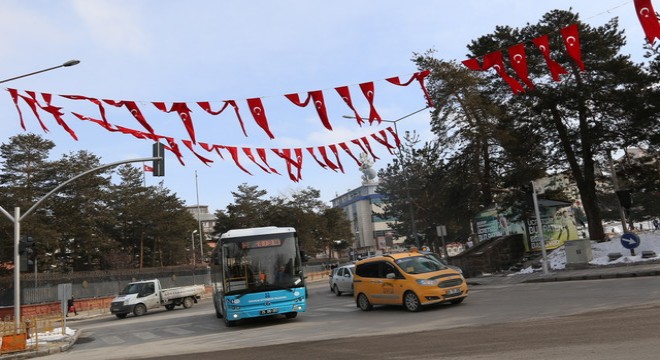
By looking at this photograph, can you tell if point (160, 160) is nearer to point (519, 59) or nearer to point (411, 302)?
point (411, 302)

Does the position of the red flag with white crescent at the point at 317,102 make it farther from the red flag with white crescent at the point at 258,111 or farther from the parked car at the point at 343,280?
the parked car at the point at 343,280

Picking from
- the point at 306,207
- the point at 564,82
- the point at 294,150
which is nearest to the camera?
the point at 294,150

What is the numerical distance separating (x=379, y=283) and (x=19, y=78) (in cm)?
1252

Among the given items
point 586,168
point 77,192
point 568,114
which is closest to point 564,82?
point 568,114

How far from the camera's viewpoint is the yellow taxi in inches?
582

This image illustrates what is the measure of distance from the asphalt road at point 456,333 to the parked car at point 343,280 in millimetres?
7885

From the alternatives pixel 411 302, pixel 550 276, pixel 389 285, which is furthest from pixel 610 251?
pixel 411 302

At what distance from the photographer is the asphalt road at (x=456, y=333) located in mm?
8031

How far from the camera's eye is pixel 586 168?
27969 mm

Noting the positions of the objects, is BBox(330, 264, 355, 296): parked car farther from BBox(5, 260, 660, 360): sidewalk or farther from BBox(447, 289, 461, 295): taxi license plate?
BBox(447, 289, 461, 295): taxi license plate

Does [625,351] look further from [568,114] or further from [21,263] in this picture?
[568,114]

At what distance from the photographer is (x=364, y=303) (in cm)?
1722

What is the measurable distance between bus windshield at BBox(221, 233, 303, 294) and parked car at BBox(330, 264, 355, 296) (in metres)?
10.5

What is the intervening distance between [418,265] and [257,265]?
5010 millimetres
